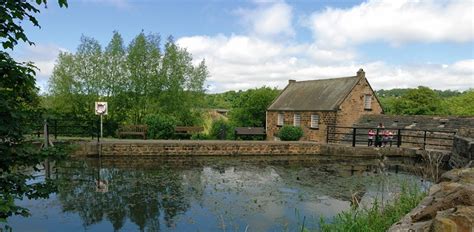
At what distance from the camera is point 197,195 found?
10.1 meters

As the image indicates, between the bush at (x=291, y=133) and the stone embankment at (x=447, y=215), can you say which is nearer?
the stone embankment at (x=447, y=215)

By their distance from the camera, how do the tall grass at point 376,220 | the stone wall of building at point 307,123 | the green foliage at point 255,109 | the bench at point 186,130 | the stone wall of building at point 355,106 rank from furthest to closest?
the green foliage at point 255,109 < the stone wall of building at point 307,123 < the stone wall of building at point 355,106 < the bench at point 186,130 < the tall grass at point 376,220

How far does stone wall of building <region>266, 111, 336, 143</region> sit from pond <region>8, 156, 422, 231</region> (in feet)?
36.2

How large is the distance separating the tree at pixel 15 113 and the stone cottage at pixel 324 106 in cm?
2419

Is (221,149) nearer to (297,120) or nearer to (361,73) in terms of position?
(297,120)

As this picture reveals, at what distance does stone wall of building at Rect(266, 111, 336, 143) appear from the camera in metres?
27.1

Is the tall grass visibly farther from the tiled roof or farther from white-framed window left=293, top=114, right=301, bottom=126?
white-framed window left=293, top=114, right=301, bottom=126

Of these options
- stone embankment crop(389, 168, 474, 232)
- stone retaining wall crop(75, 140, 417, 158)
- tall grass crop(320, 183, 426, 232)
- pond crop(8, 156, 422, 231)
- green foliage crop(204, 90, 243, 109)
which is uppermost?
green foliage crop(204, 90, 243, 109)

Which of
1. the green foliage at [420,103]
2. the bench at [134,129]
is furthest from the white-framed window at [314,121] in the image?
the green foliage at [420,103]

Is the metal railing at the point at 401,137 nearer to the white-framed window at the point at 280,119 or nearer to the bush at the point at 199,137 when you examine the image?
the white-framed window at the point at 280,119

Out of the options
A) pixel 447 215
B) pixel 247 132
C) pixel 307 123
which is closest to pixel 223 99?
pixel 307 123

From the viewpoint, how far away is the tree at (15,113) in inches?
141

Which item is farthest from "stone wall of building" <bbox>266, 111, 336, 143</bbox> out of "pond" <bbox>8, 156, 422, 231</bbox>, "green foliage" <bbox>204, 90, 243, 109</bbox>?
"green foliage" <bbox>204, 90, 243, 109</bbox>

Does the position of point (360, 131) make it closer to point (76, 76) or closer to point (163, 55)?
point (163, 55)
